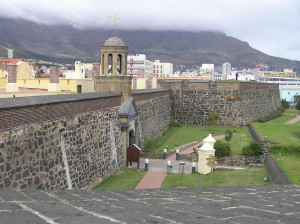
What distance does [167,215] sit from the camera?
4863 millimetres

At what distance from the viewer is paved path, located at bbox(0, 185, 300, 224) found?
4426mm

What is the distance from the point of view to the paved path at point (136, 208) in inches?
174

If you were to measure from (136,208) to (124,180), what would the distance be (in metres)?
11.5

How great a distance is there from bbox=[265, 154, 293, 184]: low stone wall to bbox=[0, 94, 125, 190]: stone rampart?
25.2 ft

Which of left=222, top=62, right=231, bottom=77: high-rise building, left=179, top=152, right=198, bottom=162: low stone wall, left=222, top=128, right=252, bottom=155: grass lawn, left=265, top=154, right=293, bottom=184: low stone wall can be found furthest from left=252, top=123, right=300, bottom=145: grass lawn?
left=222, top=62, right=231, bottom=77: high-rise building

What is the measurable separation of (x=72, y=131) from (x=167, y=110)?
21.5m

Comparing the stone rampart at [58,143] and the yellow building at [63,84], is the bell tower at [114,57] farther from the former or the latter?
the yellow building at [63,84]

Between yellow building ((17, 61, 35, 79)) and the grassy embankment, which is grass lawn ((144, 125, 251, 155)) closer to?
the grassy embankment

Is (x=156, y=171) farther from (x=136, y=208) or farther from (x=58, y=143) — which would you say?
(x=136, y=208)

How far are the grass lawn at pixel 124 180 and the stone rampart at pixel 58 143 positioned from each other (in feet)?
1.34

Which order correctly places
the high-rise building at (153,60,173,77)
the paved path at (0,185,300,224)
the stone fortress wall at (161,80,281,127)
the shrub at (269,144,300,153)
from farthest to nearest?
the high-rise building at (153,60,173,77) < the stone fortress wall at (161,80,281,127) < the shrub at (269,144,300,153) < the paved path at (0,185,300,224)

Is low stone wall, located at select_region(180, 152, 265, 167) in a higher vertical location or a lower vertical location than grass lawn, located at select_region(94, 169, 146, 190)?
higher

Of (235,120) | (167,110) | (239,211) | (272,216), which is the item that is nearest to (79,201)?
(239,211)

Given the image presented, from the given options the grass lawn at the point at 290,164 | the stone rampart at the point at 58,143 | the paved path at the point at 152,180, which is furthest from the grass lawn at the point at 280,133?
the stone rampart at the point at 58,143
